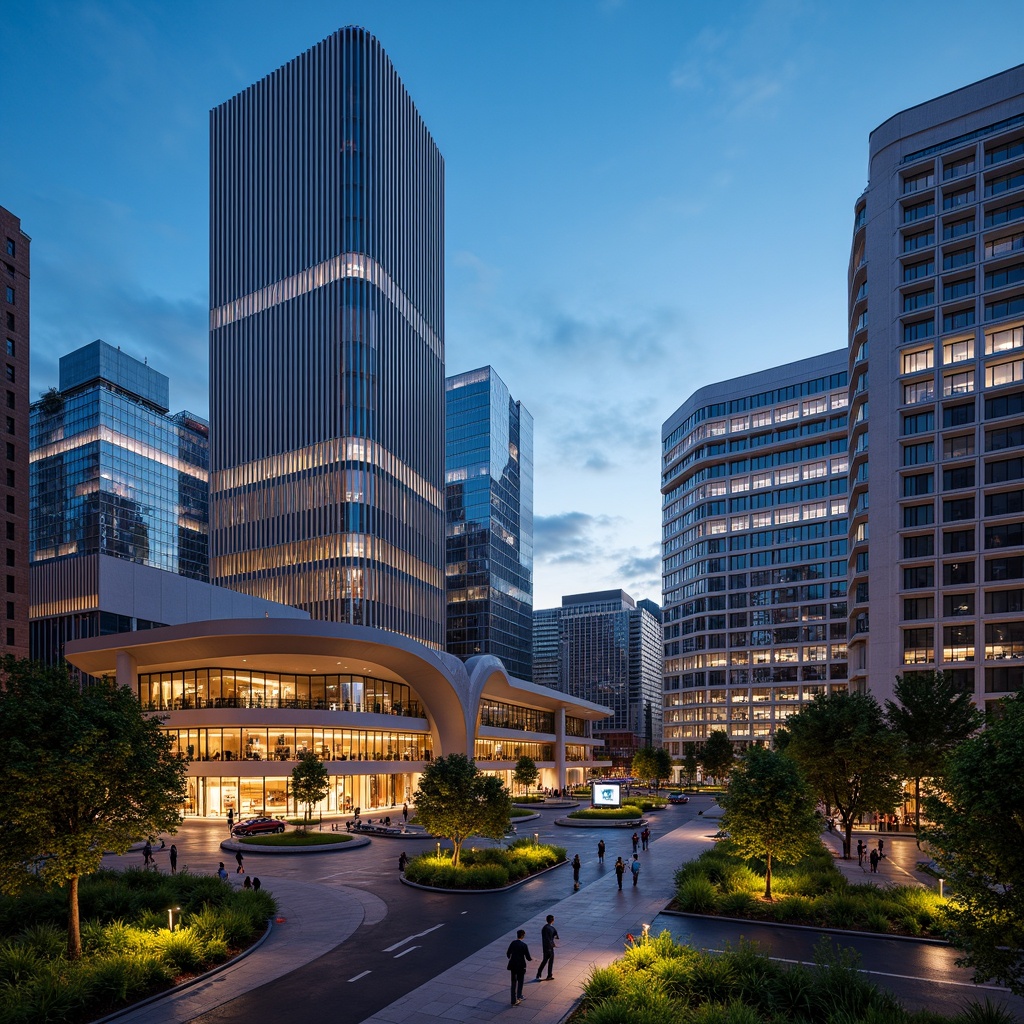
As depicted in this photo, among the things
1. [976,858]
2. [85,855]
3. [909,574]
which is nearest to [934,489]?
[909,574]

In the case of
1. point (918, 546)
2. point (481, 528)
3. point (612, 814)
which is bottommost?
point (612, 814)

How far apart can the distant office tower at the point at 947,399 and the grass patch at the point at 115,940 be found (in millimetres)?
58600

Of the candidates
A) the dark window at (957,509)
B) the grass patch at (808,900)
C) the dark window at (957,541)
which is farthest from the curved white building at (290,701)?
the dark window at (957,509)

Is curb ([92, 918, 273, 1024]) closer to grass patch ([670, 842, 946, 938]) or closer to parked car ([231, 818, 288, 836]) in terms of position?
grass patch ([670, 842, 946, 938])

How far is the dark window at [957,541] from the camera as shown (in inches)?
2576

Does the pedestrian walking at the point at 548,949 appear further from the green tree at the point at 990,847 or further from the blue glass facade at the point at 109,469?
the blue glass facade at the point at 109,469

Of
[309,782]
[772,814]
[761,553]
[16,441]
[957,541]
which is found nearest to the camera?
[772,814]

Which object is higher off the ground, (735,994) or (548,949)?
(735,994)

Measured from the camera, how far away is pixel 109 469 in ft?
472

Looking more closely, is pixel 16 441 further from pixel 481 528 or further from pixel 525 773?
pixel 481 528

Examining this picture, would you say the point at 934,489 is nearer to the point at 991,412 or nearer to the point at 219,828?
the point at 991,412

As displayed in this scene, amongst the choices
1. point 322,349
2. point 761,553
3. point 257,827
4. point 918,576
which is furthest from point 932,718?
point 322,349

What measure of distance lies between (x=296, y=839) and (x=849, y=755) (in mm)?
32131

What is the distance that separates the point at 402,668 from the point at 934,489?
161 feet
